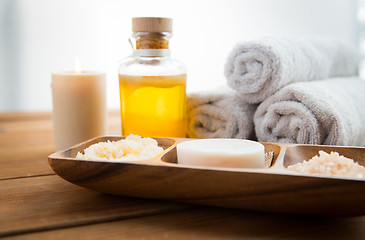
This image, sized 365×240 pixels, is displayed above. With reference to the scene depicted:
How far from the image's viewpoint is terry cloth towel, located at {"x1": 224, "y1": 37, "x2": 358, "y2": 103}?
0.71 m

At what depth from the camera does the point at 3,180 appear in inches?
24.0

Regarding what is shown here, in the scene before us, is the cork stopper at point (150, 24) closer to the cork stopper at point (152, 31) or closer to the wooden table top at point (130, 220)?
the cork stopper at point (152, 31)

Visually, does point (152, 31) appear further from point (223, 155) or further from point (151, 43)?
point (223, 155)

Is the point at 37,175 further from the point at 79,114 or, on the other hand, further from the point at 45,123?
the point at 45,123

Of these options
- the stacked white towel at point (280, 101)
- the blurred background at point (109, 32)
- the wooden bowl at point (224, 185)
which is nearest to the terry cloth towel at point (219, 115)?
the stacked white towel at point (280, 101)

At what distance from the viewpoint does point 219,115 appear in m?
0.77

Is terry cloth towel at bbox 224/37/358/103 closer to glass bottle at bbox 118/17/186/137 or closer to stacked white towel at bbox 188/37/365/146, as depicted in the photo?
stacked white towel at bbox 188/37/365/146

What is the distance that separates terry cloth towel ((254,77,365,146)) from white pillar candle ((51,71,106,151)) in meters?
0.33

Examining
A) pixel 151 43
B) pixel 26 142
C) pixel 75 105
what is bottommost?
pixel 26 142

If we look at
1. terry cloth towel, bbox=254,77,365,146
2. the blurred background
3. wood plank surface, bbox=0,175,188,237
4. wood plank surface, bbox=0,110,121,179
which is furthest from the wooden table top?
the blurred background

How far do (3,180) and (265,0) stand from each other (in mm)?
1230

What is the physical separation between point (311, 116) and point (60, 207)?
0.43 m

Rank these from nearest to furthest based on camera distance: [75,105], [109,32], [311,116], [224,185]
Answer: [224,185] → [311,116] → [75,105] → [109,32]

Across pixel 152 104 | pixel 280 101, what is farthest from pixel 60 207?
pixel 280 101
